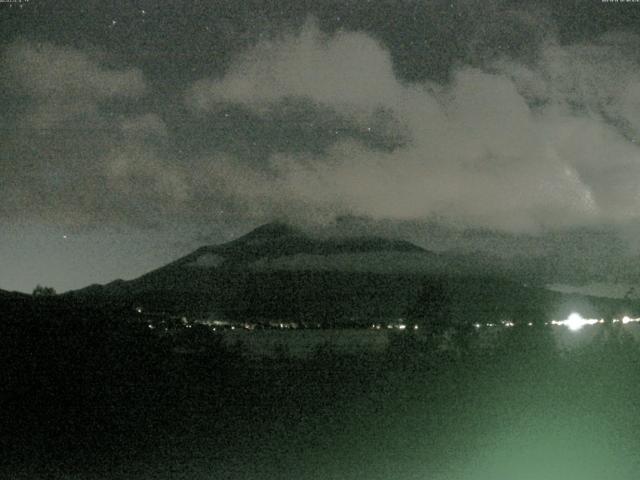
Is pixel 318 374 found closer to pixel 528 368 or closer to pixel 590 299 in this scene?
pixel 528 368

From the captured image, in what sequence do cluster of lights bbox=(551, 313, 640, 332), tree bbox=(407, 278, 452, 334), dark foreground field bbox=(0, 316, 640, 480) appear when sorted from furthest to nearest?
tree bbox=(407, 278, 452, 334) < cluster of lights bbox=(551, 313, 640, 332) < dark foreground field bbox=(0, 316, 640, 480)

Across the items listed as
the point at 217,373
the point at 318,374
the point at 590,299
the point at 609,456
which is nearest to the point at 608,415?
the point at 609,456

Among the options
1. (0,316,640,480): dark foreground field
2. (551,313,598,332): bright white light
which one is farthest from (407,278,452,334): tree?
(0,316,640,480): dark foreground field

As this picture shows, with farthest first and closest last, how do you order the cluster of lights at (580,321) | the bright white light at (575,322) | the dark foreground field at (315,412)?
1. the bright white light at (575,322)
2. the cluster of lights at (580,321)
3. the dark foreground field at (315,412)

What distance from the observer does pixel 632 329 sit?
16109mm

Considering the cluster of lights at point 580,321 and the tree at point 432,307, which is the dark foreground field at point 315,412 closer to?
the cluster of lights at point 580,321

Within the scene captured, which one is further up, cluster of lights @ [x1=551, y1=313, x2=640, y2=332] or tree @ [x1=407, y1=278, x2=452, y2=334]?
tree @ [x1=407, y1=278, x2=452, y2=334]

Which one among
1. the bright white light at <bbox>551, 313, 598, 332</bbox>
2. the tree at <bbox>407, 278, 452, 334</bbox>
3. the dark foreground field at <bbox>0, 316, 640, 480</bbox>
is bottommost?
the dark foreground field at <bbox>0, 316, 640, 480</bbox>

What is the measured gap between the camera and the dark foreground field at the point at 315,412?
10.9 m

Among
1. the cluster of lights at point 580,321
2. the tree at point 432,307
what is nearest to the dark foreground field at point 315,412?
the cluster of lights at point 580,321

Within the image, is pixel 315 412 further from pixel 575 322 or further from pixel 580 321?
pixel 580 321

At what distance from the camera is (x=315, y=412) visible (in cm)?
1374

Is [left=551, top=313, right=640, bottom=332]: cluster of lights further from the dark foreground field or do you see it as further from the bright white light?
the dark foreground field

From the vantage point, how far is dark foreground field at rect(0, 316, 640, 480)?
430 inches
